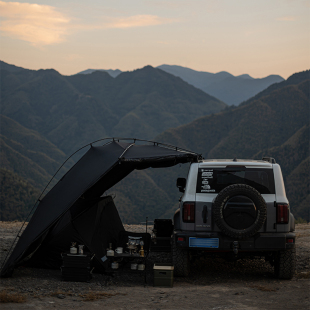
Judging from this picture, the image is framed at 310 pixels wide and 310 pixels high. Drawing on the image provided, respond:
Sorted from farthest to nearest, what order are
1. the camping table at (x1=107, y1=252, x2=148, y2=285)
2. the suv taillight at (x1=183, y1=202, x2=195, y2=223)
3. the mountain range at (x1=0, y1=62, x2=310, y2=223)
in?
1. the mountain range at (x1=0, y1=62, x2=310, y2=223)
2. the camping table at (x1=107, y1=252, x2=148, y2=285)
3. the suv taillight at (x1=183, y1=202, x2=195, y2=223)

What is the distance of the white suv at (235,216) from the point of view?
710 cm

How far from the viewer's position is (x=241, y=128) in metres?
100

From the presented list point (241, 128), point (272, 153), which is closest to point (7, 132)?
point (241, 128)

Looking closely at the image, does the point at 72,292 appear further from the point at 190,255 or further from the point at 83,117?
the point at 83,117

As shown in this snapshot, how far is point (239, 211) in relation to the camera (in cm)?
708

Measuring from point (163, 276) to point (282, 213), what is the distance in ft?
7.22

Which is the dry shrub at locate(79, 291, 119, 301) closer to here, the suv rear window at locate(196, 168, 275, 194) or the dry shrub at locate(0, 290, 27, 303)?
the dry shrub at locate(0, 290, 27, 303)

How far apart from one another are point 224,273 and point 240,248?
1415mm

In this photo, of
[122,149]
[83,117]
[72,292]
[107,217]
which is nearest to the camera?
[72,292]

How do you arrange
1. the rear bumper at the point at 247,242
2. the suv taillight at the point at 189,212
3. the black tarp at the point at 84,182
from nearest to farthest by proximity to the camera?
the rear bumper at the point at 247,242
the suv taillight at the point at 189,212
the black tarp at the point at 84,182

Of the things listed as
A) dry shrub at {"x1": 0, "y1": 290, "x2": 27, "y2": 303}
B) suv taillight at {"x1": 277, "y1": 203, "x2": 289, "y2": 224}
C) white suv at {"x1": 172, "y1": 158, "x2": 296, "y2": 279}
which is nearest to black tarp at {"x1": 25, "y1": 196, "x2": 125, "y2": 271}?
white suv at {"x1": 172, "y1": 158, "x2": 296, "y2": 279}

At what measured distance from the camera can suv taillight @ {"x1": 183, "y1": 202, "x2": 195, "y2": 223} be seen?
7.47 m

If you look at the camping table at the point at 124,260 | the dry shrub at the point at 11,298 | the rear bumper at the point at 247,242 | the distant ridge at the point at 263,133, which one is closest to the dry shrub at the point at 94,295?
the dry shrub at the point at 11,298

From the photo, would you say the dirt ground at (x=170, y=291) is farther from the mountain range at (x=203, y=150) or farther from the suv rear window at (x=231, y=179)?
the mountain range at (x=203, y=150)
